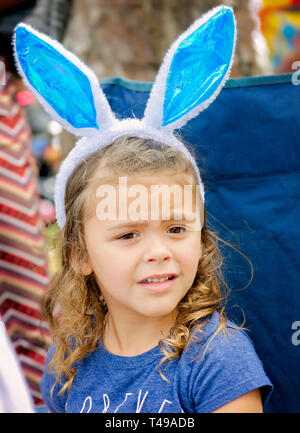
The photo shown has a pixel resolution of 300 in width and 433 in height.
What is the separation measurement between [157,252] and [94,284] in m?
0.37

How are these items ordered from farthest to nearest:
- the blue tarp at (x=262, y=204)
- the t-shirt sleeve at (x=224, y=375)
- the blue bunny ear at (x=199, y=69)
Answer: the blue tarp at (x=262, y=204)
the blue bunny ear at (x=199, y=69)
the t-shirt sleeve at (x=224, y=375)

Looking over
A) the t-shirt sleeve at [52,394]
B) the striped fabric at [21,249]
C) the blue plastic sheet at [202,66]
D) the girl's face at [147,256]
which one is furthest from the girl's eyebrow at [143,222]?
the striped fabric at [21,249]

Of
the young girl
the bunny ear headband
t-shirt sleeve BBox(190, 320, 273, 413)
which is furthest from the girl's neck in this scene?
the bunny ear headband

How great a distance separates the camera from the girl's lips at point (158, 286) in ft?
3.59

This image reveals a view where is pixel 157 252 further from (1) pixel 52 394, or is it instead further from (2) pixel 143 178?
(1) pixel 52 394

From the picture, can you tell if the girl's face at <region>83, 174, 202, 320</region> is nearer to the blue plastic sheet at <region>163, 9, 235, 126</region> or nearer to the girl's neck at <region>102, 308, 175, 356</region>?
the girl's neck at <region>102, 308, 175, 356</region>

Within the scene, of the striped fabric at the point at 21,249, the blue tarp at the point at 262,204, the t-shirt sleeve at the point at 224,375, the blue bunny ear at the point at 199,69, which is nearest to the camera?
the t-shirt sleeve at the point at 224,375

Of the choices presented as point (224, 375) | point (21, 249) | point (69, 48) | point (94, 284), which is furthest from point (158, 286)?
point (69, 48)

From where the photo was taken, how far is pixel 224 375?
1.03m

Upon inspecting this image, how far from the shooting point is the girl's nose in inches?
42.4

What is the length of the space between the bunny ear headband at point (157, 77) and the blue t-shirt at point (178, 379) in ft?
1.52

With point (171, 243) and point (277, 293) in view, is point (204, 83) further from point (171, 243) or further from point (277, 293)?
point (277, 293)

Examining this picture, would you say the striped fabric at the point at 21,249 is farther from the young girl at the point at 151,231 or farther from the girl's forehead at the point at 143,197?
the girl's forehead at the point at 143,197

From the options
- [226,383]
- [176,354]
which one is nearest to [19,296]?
[176,354]
